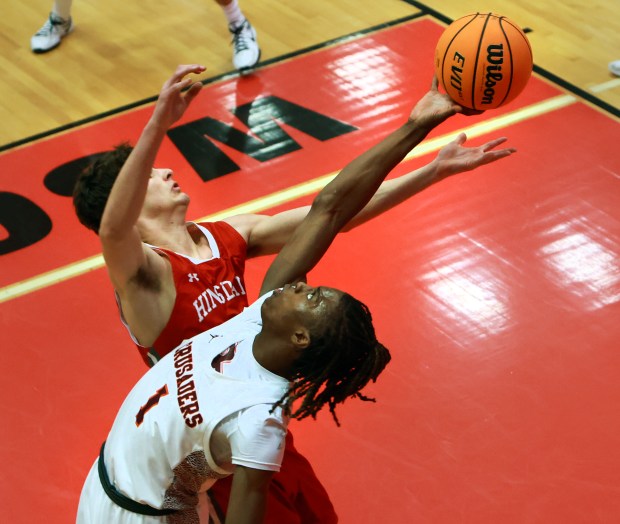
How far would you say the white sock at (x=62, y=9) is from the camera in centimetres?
791

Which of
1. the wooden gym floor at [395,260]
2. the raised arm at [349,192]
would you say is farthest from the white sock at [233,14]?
the raised arm at [349,192]

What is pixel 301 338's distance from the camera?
2.76m

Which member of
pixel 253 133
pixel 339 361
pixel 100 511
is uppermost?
pixel 339 361

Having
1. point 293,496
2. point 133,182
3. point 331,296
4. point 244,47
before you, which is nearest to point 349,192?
point 331,296

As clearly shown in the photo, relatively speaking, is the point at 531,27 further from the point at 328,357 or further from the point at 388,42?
the point at 328,357

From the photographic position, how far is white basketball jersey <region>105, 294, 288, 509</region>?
2.81 meters

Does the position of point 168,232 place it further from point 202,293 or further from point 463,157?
point 463,157

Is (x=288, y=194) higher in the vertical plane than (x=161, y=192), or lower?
lower

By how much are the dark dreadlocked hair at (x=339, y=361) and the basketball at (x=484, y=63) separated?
1222 millimetres

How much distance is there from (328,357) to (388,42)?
5.41 metres

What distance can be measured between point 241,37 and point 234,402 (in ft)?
17.4

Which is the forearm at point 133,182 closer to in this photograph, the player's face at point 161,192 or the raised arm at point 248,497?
the player's face at point 161,192

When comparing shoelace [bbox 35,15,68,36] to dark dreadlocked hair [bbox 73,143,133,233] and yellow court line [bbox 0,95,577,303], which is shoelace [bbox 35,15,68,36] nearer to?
yellow court line [bbox 0,95,577,303]

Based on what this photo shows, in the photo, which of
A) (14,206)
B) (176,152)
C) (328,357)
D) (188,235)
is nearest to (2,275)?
(14,206)
